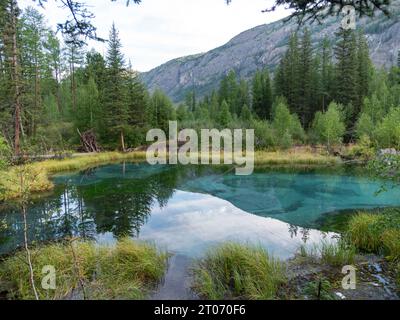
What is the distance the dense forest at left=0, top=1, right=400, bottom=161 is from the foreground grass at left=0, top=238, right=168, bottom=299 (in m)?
14.4

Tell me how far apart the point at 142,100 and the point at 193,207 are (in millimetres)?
A: 20635

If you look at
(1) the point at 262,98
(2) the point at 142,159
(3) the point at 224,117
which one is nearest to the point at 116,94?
(2) the point at 142,159

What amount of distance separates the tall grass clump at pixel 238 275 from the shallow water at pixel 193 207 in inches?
57.4

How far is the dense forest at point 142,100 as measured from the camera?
2562cm

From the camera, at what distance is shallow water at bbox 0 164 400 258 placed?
29.8 ft

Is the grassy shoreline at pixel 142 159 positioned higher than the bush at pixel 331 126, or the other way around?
the bush at pixel 331 126

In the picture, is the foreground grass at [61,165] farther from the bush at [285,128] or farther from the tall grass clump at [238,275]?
the bush at [285,128]

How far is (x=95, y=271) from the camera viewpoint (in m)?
6.09

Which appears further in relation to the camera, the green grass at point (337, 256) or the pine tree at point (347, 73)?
the pine tree at point (347, 73)

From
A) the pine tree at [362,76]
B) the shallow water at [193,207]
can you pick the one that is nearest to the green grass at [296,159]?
the shallow water at [193,207]

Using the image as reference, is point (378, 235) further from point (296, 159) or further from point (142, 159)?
point (142, 159)

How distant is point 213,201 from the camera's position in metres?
14.0

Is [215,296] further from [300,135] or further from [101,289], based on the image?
[300,135]

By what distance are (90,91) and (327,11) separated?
29.4 meters
